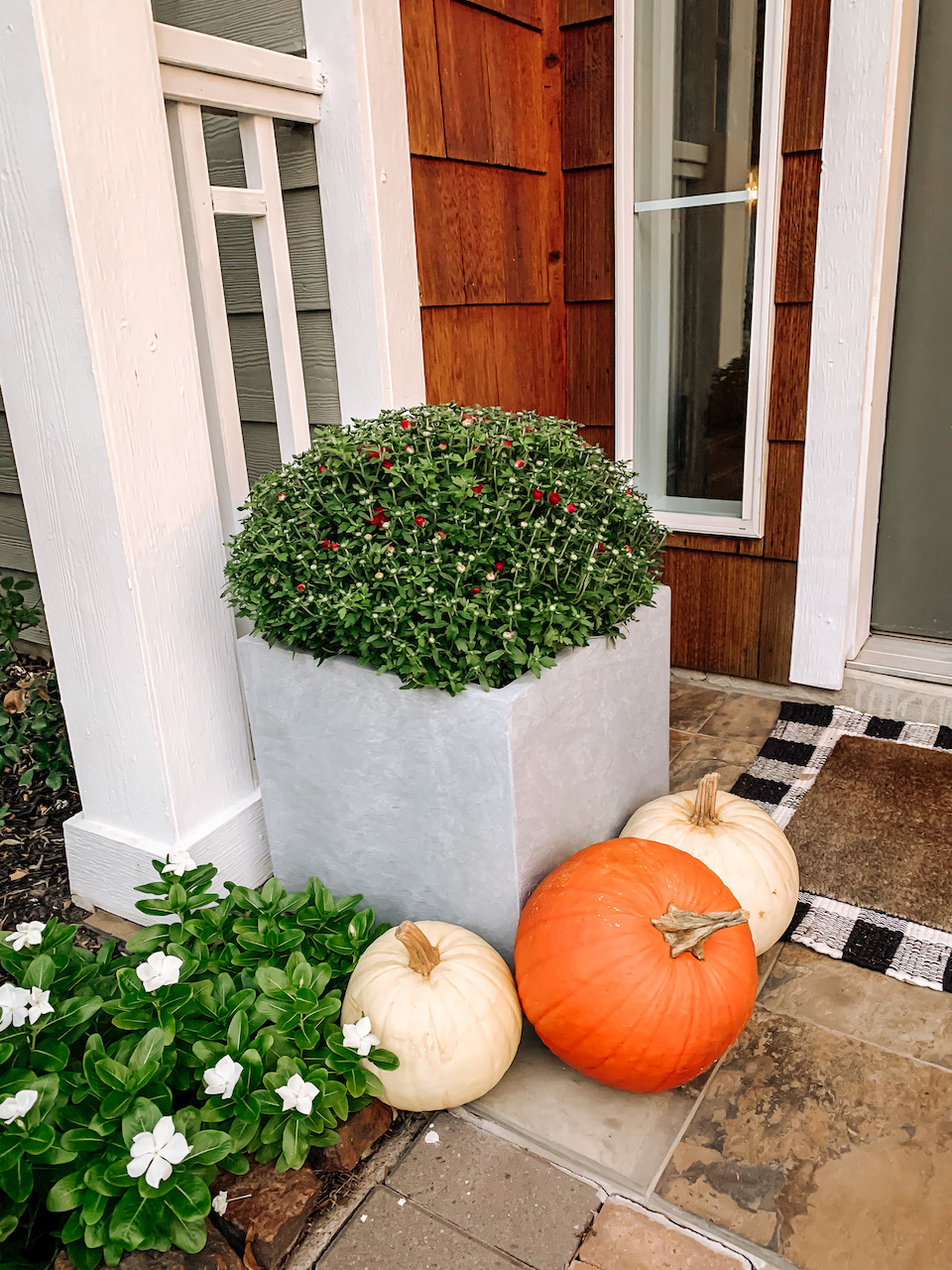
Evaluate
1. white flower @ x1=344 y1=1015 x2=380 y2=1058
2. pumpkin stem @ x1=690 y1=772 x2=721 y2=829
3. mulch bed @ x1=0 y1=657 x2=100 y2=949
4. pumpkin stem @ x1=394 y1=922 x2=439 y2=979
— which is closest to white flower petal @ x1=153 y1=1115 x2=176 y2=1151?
white flower @ x1=344 y1=1015 x2=380 y2=1058

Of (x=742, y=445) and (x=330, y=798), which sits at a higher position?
(x=742, y=445)

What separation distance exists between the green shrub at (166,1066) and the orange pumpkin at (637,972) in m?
0.26

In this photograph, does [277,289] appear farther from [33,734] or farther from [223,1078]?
[223,1078]

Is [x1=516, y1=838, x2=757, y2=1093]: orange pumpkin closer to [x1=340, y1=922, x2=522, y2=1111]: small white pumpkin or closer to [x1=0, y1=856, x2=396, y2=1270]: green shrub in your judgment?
[x1=340, y1=922, x2=522, y2=1111]: small white pumpkin

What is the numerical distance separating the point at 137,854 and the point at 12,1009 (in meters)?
0.51

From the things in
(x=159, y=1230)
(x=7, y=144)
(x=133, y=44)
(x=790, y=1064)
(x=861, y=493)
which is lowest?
(x=790, y=1064)

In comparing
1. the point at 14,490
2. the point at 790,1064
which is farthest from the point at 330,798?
the point at 14,490

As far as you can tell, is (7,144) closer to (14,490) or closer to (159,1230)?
(159,1230)

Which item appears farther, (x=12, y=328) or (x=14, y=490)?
(x=14, y=490)

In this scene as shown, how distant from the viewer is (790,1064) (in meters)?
1.37

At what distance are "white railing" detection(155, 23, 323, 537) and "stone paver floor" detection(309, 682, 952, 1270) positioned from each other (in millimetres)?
1205

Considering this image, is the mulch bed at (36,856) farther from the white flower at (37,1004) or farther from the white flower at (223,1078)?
the white flower at (223,1078)

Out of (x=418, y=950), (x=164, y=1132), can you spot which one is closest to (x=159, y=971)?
(x=164, y=1132)

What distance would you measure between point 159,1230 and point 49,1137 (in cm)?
17
